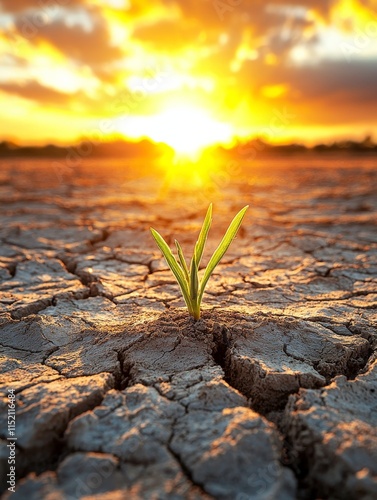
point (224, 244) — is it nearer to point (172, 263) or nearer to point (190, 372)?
point (172, 263)

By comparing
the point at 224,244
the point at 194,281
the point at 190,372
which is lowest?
the point at 190,372

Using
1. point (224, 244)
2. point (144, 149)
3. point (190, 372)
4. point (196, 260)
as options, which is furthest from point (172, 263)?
point (144, 149)

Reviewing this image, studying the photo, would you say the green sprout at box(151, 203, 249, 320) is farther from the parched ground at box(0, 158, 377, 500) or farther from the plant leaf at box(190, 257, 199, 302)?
the parched ground at box(0, 158, 377, 500)

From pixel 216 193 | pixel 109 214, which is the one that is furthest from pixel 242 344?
pixel 216 193

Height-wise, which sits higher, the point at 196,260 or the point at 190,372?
the point at 196,260

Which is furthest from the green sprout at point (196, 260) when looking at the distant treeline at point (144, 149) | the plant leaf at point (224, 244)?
the distant treeline at point (144, 149)

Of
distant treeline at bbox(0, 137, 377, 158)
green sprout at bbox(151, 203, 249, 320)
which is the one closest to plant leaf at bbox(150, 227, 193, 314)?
green sprout at bbox(151, 203, 249, 320)

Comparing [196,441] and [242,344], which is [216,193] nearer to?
[242,344]
